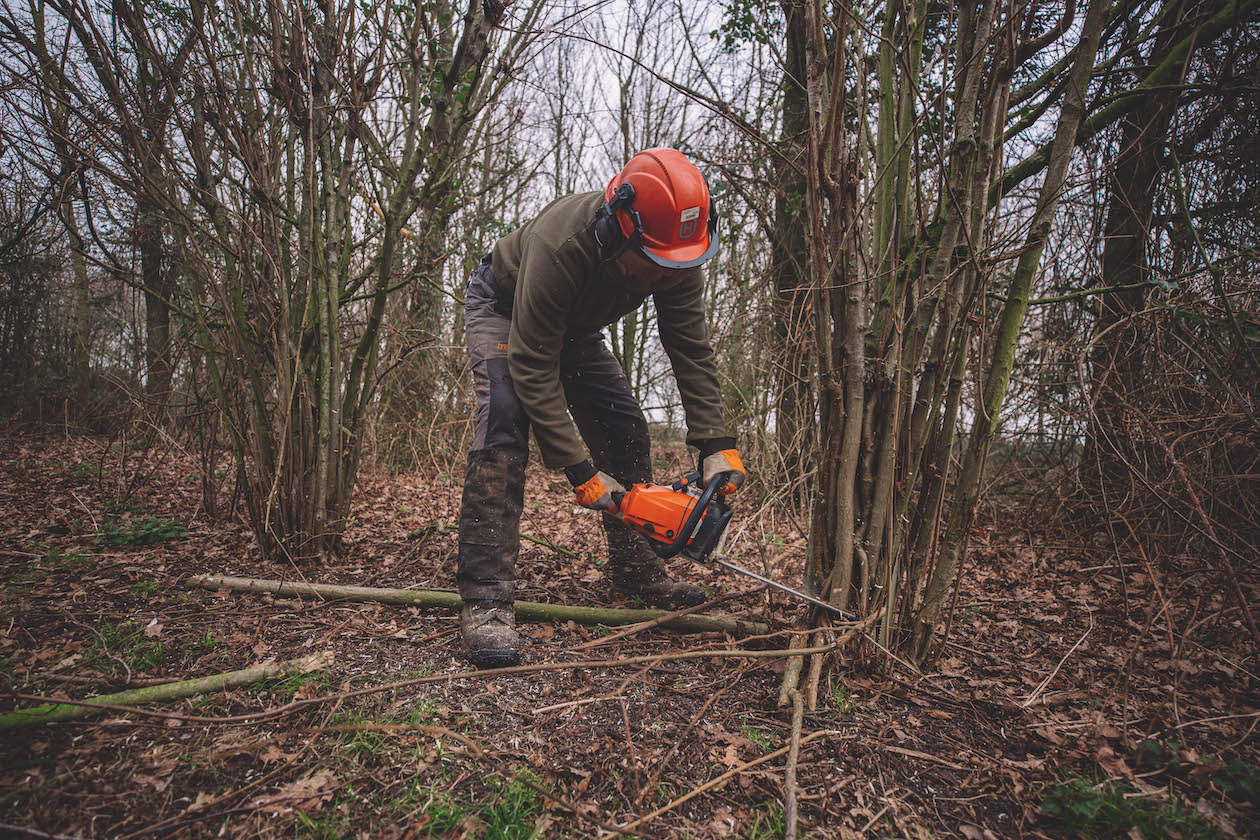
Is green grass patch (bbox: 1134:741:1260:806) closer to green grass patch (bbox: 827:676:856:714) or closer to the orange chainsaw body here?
green grass patch (bbox: 827:676:856:714)

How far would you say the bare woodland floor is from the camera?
1.58 m

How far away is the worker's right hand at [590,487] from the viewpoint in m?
2.41

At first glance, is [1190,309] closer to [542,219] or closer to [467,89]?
[542,219]

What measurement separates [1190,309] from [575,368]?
115 inches

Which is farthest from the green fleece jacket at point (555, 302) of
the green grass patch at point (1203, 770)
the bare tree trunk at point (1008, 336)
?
the green grass patch at point (1203, 770)

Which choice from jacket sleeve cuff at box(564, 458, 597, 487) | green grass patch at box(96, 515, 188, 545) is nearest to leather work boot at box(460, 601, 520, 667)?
jacket sleeve cuff at box(564, 458, 597, 487)

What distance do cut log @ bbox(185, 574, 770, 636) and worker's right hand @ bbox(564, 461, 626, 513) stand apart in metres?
0.60

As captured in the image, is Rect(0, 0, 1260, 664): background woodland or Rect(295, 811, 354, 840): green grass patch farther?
Rect(0, 0, 1260, 664): background woodland

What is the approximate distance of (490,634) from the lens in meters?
2.39

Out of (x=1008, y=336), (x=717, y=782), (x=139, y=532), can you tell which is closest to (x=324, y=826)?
(x=717, y=782)

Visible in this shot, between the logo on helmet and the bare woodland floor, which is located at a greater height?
the logo on helmet

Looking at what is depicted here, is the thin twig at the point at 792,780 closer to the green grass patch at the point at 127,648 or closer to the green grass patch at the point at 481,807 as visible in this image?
the green grass patch at the point at 481,807

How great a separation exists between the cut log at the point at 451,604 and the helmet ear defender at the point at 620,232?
1544 millimetres

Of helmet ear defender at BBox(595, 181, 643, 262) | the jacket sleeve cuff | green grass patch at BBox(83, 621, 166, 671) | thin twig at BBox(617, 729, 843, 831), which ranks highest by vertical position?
helmet ear defender at BBox(595, 181, 643, 262)
